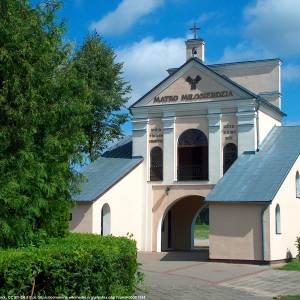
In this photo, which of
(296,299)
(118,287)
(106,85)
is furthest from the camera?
(106,85)

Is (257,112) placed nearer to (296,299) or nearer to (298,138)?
(298,138)

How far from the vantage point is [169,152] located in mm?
26094

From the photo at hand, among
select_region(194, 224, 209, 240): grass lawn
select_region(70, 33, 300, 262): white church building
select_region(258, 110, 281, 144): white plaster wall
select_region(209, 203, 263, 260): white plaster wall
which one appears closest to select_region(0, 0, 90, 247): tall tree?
select_region(209, 203, 263, 260): white plaster wall

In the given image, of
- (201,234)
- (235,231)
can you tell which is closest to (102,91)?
(235,231)

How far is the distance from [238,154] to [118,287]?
15.2 metres

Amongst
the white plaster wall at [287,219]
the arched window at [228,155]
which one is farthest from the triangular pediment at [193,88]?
the white plaster wall at [287,219]

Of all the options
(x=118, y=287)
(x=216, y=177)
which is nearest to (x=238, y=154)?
(x=216, y=177)

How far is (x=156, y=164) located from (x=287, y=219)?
7050 mm

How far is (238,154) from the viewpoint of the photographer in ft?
80.6

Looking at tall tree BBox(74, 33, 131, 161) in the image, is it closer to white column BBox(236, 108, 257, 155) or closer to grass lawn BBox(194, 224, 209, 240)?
white column BBox(236, 108, 257, 155)

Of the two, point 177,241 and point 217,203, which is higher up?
point 217,203

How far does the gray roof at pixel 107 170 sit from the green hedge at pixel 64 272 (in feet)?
41.6

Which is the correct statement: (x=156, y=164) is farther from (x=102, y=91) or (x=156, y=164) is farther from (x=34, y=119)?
(x=34, y=119)

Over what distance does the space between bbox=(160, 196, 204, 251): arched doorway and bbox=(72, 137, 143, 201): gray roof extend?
3803 mm
